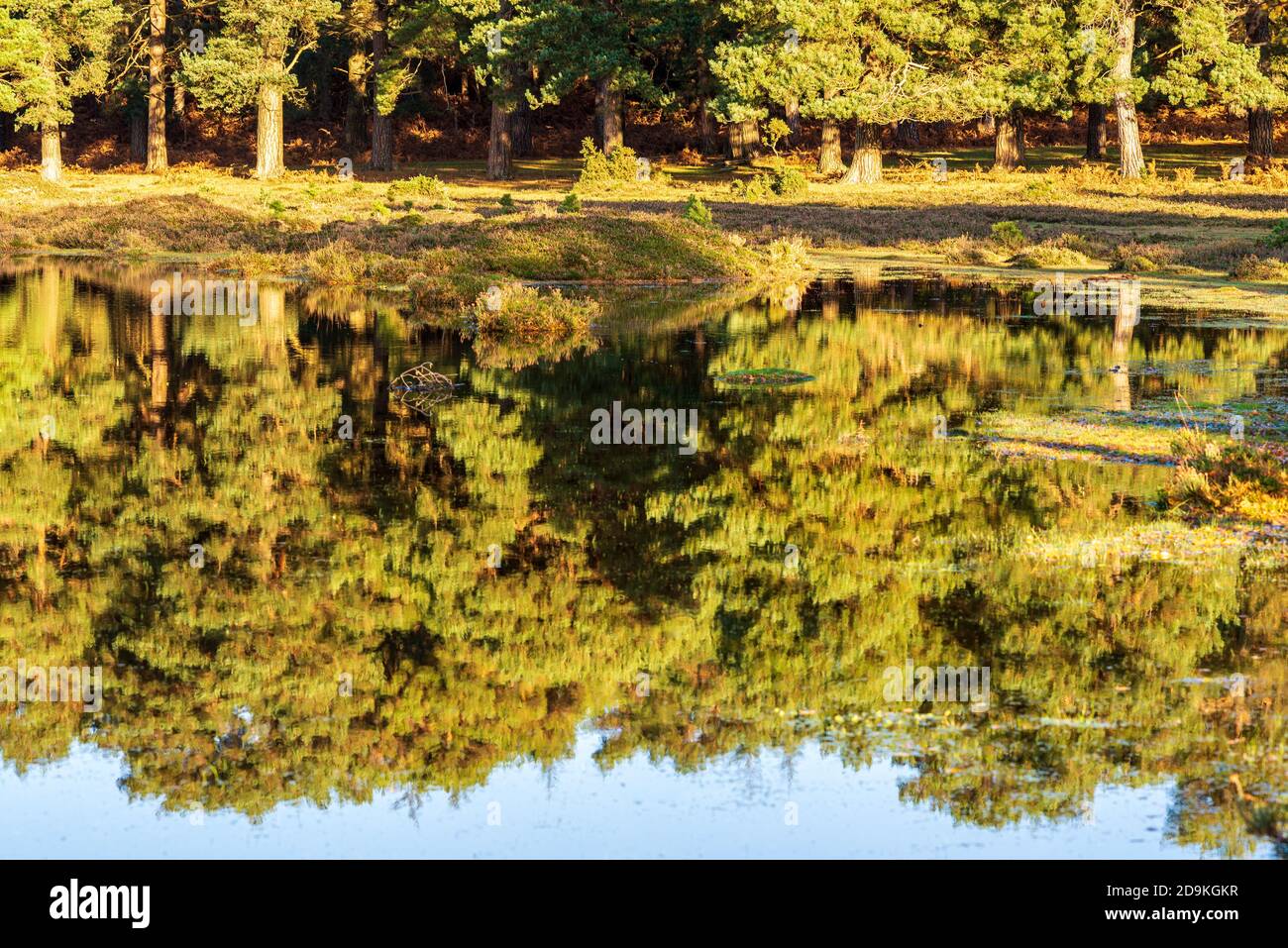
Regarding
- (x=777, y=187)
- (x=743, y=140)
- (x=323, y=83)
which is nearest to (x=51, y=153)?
(x=323, y=83)

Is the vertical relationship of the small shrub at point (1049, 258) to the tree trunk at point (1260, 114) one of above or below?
below

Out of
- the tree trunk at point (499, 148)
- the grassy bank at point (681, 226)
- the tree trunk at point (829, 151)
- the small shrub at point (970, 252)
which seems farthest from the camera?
the tree trunk at point (499, 148)

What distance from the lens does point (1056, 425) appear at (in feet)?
57.3

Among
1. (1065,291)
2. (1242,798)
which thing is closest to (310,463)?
(1242,798)

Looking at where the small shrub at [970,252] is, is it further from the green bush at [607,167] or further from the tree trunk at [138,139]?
the tree trunk at [138,139]

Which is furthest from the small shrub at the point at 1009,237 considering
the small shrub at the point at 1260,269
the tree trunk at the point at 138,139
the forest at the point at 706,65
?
the tree trunk at the point at 138,139

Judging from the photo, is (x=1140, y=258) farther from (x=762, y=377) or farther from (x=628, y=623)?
(x=628, y=623)

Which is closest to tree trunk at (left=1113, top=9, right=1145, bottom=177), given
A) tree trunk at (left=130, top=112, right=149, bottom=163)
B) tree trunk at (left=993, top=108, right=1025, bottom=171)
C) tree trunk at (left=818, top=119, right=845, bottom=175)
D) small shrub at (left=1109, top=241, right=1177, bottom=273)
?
tree trunk at (left=993, top=108, right=1025, bottom=171)

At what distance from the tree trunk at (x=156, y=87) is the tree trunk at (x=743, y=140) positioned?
24.4 meters

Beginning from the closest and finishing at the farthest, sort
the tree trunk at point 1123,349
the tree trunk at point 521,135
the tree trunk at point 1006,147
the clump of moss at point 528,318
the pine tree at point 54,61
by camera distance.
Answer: the tree trunk at point 1123,349 → the clump of moss at point 528,318 → the pine tree at point 54,61 → the tree trunk at point 1006,147 → the tree trunk at point 521,135

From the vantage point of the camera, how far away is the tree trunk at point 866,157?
58000mm

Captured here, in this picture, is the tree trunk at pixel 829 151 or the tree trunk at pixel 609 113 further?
the tree trunk at pixel 609 113

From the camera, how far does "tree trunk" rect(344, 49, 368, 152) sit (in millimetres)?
72188

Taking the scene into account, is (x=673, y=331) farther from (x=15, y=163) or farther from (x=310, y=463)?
(x=15, y=163)
